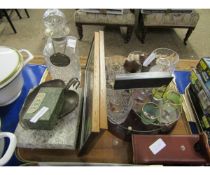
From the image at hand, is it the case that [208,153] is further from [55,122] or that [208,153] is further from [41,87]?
[41,87]

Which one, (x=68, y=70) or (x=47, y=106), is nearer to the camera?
(x=47, y=106)

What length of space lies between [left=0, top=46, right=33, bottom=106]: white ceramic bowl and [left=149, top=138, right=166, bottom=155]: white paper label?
551 mm

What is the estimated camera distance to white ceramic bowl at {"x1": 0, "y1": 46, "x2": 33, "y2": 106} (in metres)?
0.73

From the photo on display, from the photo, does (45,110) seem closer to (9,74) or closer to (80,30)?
(9,74)

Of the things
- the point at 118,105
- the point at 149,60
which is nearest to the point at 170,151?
the point at 118,105

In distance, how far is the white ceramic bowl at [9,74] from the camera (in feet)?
2.40

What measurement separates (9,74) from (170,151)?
0.62 metres

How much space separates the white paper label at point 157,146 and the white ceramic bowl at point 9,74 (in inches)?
21.7

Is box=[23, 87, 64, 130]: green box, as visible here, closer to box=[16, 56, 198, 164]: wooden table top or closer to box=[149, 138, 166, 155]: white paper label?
box=[16, 56, 198, 164]: wooden table top

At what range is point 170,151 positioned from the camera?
688 millimetres

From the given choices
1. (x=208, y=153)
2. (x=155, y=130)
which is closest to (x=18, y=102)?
(x=155, y=130)
